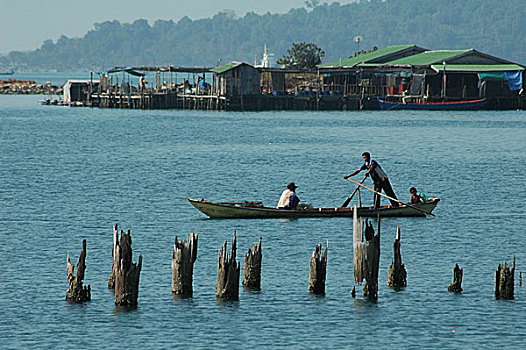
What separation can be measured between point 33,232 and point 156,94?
290 feet

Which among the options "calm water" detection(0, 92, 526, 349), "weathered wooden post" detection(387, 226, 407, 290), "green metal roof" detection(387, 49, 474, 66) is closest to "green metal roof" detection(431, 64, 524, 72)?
"green metal roof" detection(387, 49, 474, 66)

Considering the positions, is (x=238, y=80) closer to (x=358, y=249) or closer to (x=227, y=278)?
(x=227, y=278)

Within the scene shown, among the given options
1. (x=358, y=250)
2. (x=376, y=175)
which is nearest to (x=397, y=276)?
(x=358, y=250)

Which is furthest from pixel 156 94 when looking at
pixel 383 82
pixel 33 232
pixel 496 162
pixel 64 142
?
pixel 33 232

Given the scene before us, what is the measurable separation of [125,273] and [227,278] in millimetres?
2571

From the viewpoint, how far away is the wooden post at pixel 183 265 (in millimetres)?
21656

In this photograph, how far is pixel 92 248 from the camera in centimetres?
2969

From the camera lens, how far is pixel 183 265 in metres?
22.3

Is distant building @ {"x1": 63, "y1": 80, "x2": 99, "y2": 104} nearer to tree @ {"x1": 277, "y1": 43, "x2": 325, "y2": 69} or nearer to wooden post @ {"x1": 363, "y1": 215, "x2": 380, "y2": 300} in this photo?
tree @ {"x1": 277, "y1": 43, "x2": 325, "y2": 69}

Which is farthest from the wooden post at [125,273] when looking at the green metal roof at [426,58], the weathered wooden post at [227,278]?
the green metal roof at [426,58]

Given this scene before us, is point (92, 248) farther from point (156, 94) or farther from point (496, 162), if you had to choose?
point (156, 94)

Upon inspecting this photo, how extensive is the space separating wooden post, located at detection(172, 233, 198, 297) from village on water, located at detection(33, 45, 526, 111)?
79.9 m

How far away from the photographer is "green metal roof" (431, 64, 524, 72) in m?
102

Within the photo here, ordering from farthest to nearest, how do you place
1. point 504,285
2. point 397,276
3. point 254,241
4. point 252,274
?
point 254,241, point 397,276, point 252,274, point 504,285
